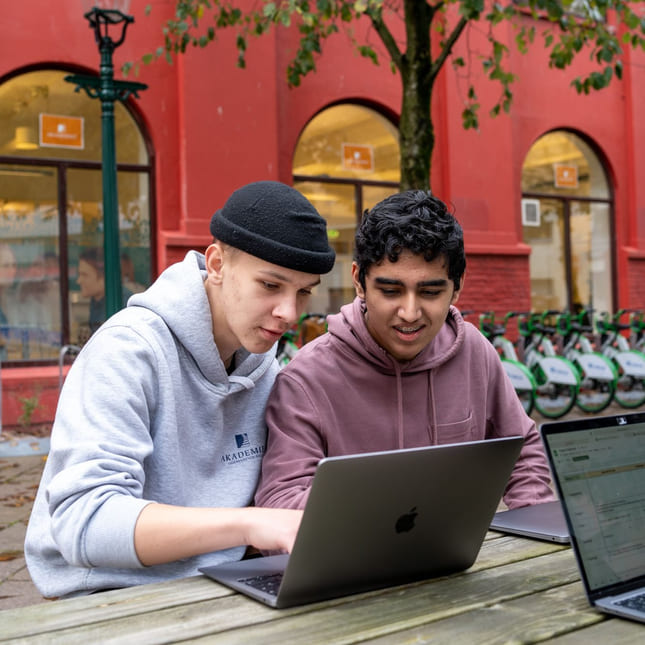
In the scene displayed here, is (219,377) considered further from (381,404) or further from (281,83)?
(281,83)

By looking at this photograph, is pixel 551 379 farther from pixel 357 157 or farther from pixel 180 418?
pixel 180 418

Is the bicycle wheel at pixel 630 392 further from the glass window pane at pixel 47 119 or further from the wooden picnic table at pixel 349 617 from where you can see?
the wooden picnic table at pixel 349 617

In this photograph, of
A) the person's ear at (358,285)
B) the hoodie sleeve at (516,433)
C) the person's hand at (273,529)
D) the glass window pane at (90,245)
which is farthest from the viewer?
the glass window pane at (90,245)

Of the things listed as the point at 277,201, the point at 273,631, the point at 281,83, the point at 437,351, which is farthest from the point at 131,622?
the point at 281,83

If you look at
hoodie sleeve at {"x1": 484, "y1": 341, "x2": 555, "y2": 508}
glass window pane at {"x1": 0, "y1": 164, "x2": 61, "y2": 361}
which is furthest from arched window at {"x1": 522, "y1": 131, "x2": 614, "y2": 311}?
hoodie sleeve at {"x1": 484, "y1": 341, "x2": 555, "y2": 508}

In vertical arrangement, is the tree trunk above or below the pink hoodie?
above

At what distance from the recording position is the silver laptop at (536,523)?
6.24 feet

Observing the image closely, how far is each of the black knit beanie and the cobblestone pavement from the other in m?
2.51

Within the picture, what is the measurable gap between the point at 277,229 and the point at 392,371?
0.60m

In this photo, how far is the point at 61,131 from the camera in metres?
8.77

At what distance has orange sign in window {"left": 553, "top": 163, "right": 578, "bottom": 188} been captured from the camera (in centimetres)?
1280

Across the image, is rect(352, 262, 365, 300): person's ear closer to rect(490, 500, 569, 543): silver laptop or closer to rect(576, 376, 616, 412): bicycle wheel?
rect(490, 500, 569, 543): silver laptop

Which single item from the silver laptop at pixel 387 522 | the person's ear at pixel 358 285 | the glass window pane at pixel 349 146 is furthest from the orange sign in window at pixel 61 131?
the silver laptop at pixel 387 522

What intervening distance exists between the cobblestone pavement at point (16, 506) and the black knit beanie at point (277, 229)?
2509 mm
